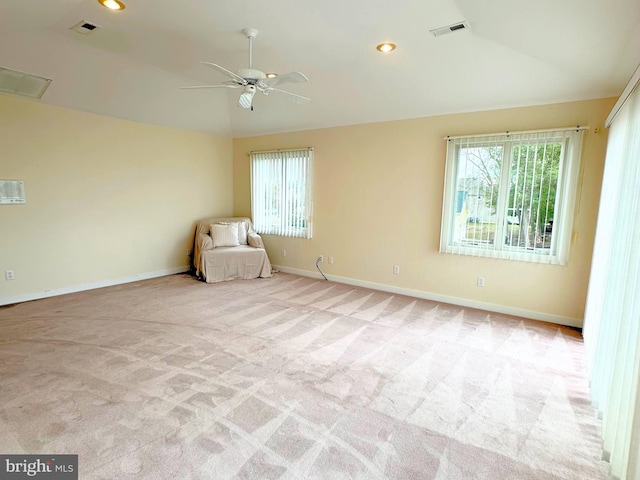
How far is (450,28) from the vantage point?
2.90m

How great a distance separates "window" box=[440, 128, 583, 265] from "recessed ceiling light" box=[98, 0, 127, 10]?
12.4ft

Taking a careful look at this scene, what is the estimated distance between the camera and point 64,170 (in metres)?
4.46

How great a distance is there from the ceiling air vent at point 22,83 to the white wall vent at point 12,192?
106 cm

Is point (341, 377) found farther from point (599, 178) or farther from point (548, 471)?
point (599, 178)

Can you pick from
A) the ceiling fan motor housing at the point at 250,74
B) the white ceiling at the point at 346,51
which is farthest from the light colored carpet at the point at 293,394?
the white ceiling at the point at 346,51

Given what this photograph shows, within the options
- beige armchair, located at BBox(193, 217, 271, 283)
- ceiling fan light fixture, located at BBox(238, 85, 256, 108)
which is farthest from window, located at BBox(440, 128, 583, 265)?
beige armchair, located at BBox(193, 217, 271, 283)

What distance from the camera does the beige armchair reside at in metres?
5.38

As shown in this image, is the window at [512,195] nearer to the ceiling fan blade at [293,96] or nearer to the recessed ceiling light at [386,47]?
the recessed ceiling light at [386,47]

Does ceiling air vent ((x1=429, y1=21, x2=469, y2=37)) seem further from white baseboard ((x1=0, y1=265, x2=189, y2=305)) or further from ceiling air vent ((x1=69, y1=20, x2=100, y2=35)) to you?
white baseboard ((x1=0, y1=265, x2=189, y2=305))

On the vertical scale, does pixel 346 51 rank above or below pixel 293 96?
above

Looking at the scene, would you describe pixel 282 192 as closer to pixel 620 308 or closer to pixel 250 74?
pixel 250 74

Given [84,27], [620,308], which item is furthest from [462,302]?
[84,27]

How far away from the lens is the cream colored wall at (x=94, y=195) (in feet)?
13.5

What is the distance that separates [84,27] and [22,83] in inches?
50.8
